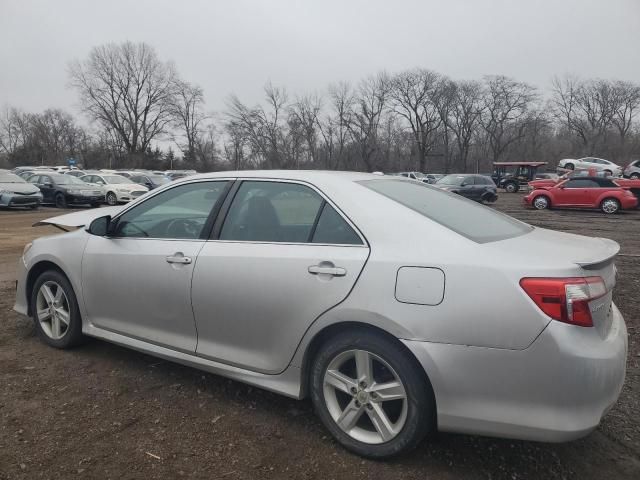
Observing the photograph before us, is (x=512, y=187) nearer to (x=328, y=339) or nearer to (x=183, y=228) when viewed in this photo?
(x=183, y=228)

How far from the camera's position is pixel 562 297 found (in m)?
1.97

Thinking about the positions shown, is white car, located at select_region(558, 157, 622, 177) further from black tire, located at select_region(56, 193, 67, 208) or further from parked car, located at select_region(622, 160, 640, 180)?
black tire, located at select_region(56, 193, 67, 208)

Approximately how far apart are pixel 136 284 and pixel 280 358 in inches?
48.4

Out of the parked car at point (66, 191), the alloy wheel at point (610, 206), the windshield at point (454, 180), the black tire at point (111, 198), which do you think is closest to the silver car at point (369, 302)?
the parked car at point (66, 191)

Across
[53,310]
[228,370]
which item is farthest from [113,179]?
[228,370]

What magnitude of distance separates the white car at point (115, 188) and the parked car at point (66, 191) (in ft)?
1.49

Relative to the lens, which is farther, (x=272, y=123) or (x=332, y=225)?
(x=272, y=123)

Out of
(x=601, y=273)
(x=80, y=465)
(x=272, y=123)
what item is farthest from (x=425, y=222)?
(x=272, y=123)

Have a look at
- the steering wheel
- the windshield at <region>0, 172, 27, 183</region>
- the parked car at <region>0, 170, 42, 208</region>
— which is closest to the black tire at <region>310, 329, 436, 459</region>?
the steering wheel

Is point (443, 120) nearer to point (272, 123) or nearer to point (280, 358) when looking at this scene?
point (272, 123)

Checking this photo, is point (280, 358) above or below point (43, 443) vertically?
above

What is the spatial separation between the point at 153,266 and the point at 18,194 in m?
18.8

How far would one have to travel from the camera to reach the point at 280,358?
2.60 m

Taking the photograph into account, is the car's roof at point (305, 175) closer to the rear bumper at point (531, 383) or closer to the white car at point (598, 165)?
the rear bumper at point (531, 383)
